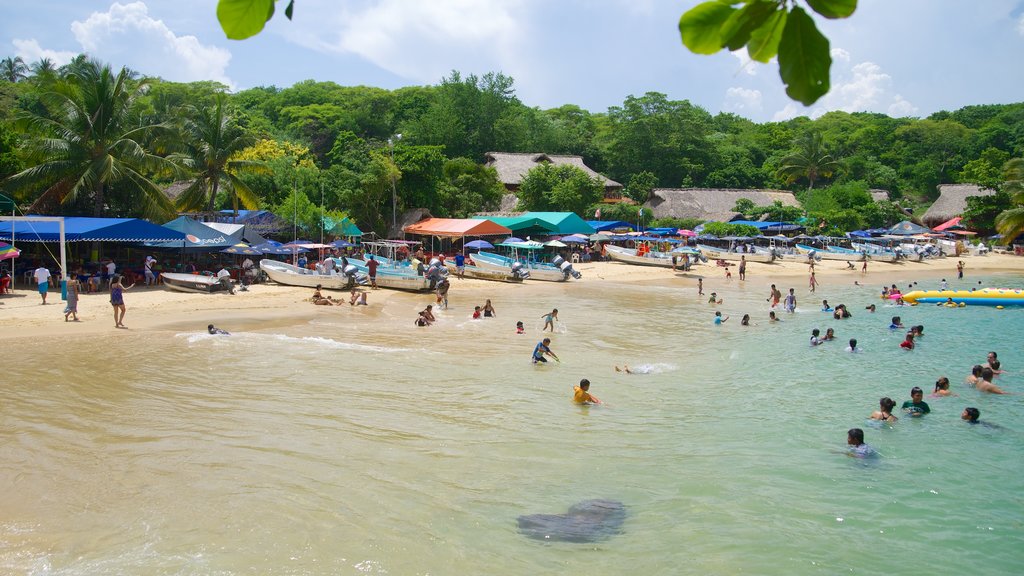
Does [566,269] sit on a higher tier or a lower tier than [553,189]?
lower

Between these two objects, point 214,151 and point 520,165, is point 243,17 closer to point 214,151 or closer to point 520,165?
point 214,151

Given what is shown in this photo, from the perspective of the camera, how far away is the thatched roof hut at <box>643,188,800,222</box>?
52938mm

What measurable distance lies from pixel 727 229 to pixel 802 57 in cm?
4875

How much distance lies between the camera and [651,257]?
137 feet

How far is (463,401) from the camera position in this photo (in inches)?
518

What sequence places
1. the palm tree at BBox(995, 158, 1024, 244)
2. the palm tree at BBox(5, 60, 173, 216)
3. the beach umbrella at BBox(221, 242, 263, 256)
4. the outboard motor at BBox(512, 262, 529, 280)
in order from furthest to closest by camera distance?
the palm tree at BBox(995, 158, 1024, 244) → the outboard motor at BBox(512, 262, 529, 280) → the beach umbrella at BBox(221, 242, 263, 256) → the palm tree at BBox(5, 60, 173, 216)

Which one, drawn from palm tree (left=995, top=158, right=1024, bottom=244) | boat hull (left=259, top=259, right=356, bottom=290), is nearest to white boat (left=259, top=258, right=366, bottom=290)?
boat hull (left=259, top=259, right=356, bottom=290)

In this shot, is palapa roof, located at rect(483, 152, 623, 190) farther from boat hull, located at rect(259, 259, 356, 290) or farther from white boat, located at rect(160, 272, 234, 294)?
white boat, located at rect(160, 272, 234, 294)

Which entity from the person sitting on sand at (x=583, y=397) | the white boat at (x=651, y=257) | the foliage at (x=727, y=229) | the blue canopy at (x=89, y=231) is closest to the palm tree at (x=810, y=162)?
the foliage at (x=727, y=229)

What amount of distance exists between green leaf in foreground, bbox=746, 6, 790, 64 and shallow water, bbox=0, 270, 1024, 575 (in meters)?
6.62

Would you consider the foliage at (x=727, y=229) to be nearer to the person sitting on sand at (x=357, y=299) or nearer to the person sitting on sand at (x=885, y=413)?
the person sitting on sand at (x=357, y=299)

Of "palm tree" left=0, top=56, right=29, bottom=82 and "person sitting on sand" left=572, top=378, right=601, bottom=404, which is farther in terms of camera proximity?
"palm tree" left=0, top=56, right=29, bottom=82

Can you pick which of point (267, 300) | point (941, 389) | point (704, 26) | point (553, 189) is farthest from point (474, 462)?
point (553, 189)

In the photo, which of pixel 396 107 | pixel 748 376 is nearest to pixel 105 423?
pixel 748 376
